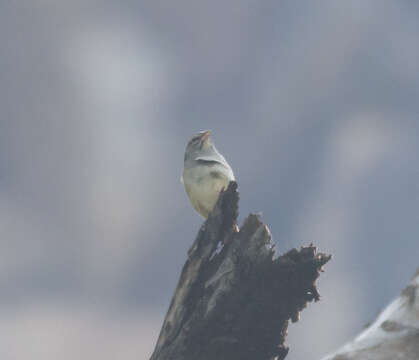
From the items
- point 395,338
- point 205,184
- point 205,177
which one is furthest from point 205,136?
point 395,338

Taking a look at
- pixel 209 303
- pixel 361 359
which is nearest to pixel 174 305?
pixel 209 303

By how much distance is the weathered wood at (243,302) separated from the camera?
9.02 metres

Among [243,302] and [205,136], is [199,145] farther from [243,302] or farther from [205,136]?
[243,302]

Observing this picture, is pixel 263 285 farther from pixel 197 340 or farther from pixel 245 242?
pixel 197 340

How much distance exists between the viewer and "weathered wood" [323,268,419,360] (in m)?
4.26

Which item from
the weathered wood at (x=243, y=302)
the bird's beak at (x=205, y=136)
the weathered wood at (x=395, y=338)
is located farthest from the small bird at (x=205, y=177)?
the weathered wood at (x=395, y=338)

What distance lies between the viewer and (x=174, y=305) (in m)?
9.68

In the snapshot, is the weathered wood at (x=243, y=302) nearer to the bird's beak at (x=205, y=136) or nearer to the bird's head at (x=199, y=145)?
the bird's head at (x=199, y=145)

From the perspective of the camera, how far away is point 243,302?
9.13m

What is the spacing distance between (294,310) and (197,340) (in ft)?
5.70

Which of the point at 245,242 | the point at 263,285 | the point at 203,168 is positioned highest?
the point at 203,168

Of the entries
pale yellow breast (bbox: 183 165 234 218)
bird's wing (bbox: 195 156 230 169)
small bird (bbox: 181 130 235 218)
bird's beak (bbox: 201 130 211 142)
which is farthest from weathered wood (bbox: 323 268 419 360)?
bird's beak (bbox: 201 130 211 142)

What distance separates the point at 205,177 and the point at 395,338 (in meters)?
8.15

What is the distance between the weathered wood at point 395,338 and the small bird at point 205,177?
7579 mm
